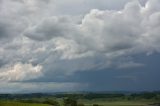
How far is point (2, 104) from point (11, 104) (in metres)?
4.78

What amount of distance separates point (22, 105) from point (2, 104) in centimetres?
1046

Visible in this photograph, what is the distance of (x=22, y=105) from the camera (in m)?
185

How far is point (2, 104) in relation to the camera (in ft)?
602

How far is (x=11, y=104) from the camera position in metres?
186

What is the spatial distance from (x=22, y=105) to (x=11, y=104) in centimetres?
597
